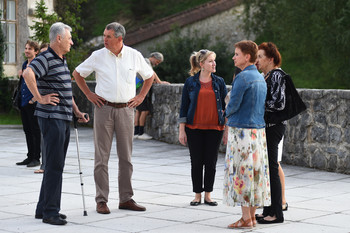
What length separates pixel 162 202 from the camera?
8609 mm

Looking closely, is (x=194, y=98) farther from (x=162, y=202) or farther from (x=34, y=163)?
(x=34, y=163)

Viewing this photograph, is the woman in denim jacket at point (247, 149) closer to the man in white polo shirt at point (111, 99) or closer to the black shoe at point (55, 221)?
the man in white polo shirt at point (111, 99)

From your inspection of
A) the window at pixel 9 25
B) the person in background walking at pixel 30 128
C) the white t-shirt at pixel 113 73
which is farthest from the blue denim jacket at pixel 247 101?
the window at pixel 9 25

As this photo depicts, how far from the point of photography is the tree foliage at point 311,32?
29078 millimetres

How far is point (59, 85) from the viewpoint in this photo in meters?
7.48

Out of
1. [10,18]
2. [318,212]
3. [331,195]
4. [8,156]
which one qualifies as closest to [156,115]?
[8,156]

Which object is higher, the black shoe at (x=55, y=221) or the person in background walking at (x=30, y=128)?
the person in background walking at (x=30, y=128)

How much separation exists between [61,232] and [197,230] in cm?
125

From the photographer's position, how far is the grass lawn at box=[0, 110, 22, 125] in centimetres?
2100

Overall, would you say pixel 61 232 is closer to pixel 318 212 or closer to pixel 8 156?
pixel 318 212

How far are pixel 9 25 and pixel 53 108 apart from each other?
19.6 m

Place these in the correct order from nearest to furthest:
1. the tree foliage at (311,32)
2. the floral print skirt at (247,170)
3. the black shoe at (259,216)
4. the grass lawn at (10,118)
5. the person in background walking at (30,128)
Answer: the floral print skirt at (247,170), the black shoe at (259,216), the person in background walking at (30,128), the grass lawn at (10,118), the tree foliage at (311,32)

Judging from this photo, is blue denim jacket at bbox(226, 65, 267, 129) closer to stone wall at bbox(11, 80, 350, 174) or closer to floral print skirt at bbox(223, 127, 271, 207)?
floral print skirt at bbox(223, 127, 271, 207)

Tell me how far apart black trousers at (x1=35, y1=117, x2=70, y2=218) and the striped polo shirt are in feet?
0.26
